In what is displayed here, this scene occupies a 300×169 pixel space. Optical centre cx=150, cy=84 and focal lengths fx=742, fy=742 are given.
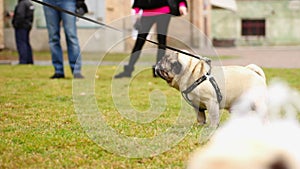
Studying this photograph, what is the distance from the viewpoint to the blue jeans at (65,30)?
9.82 meters

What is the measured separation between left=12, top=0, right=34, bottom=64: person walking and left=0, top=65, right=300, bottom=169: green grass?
5581 mm

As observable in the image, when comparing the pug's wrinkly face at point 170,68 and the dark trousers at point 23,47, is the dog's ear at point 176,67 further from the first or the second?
the dark trousers at point 23,47

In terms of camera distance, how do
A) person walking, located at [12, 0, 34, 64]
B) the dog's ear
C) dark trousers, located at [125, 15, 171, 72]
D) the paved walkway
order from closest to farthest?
the dog's ear < dark trousers, located at [125, 15, 171, 72] < person walking, located at [12, 0, 34, 64] < the paved walkway

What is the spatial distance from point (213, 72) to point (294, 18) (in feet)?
119

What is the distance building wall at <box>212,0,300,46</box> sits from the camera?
4003cm

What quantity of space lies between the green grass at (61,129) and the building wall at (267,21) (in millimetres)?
30777

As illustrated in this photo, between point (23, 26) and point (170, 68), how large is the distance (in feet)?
34.7

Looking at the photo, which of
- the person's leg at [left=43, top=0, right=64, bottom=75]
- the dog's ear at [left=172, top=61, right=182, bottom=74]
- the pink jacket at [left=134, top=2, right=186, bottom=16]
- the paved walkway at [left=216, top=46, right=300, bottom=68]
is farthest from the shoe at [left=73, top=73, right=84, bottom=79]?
the paved walkway at [left=216, top=46, right=300, bottom=68]

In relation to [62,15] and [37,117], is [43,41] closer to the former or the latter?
[62,15]

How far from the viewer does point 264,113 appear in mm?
4664

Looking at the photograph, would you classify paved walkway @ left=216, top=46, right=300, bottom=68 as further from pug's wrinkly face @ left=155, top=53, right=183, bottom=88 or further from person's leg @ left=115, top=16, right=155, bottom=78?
pug's wrinkly face @ left=155, top=53, right=183, bottom=88

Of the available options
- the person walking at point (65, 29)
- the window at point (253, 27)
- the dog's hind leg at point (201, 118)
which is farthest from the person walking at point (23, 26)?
the window at point (253, 27)

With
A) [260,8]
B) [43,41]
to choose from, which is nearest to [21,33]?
[43,41]

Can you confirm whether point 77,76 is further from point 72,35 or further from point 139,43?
point 139,43
